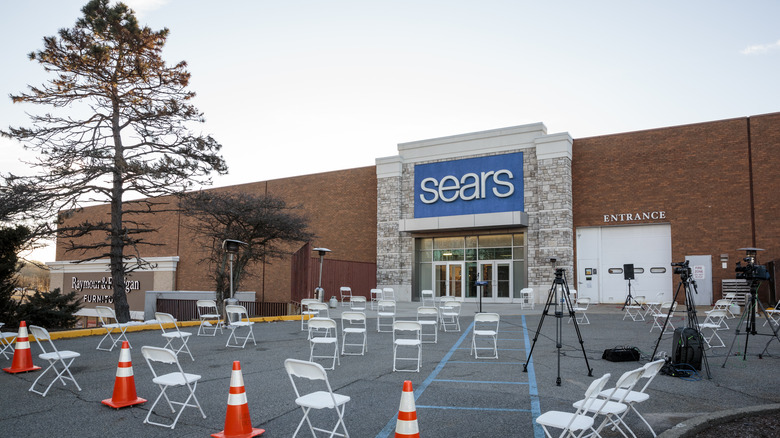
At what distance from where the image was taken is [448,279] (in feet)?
86.5

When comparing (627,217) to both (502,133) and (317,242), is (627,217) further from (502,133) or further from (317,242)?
(317,242)

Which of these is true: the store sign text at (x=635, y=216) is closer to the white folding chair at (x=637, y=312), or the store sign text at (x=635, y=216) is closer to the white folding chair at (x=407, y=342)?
the white folding chair at (x=637, y=312)

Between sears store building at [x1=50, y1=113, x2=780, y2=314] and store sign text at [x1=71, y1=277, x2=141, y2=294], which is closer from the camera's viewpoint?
sears store building at [x1=50, y1=113, x2=780, y2=314]

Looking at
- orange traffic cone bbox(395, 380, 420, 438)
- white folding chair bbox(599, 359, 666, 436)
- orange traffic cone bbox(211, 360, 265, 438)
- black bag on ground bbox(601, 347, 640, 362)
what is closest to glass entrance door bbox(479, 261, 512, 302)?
black bag on ground bbox(601, 347, 640, 362)

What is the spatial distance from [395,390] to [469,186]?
779 inches

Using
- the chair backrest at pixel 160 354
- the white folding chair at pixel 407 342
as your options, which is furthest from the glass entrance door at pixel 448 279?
the chair backrest at pixel 160 354

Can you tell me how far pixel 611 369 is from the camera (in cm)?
803

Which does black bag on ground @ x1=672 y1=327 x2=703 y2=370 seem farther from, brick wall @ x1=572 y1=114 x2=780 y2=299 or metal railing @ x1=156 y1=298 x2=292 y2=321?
Result: metal railing @ x1=156 y1=298 x2=292 y2=321

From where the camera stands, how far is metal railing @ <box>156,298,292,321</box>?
70.5ft

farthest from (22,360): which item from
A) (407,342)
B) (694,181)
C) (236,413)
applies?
(694,181)

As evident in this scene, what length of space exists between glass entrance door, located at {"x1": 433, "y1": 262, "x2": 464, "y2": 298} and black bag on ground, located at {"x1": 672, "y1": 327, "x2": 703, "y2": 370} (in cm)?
1825

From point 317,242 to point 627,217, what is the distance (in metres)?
16.9

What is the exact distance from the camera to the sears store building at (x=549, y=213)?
20.4 metres

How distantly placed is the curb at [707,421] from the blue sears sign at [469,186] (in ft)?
63.1
